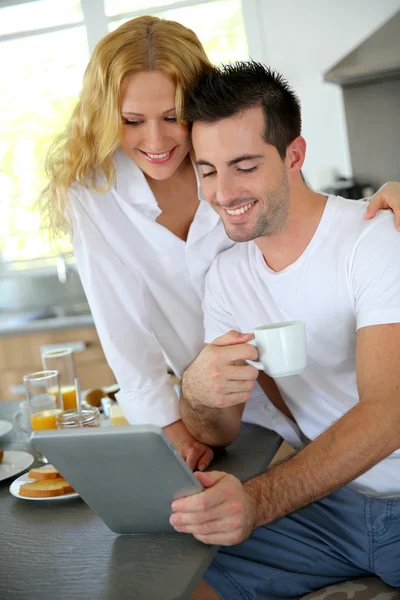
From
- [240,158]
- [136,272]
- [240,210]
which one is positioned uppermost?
[240,158]

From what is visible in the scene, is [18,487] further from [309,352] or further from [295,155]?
[295,155]

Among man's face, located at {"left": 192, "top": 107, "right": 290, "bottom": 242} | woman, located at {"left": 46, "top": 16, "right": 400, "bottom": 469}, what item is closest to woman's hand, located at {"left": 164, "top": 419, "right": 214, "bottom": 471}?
woman, located at {"left": 46, "top": 16, "right": 400, "bottom": 469}

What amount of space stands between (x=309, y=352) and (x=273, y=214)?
0.29 m

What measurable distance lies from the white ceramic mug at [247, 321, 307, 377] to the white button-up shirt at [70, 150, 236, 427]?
489mm

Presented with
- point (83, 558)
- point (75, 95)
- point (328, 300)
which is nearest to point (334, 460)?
point (328, 300)

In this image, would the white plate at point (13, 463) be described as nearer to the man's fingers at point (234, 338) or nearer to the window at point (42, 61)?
the man's fingers at point (234, 338)

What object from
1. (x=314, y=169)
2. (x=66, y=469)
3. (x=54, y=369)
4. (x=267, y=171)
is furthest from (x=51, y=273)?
(x=66, y=469)

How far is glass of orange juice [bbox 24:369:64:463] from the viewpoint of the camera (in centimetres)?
162

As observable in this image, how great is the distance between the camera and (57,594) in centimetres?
100

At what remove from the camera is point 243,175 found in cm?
155

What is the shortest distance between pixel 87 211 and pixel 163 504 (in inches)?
32.5

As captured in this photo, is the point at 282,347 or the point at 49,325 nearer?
the point at 282,347

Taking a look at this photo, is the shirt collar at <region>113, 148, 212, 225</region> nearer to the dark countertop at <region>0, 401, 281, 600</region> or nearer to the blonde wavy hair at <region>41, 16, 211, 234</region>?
the blonde wavy hair at <region>41, 16, 211, 234</region>

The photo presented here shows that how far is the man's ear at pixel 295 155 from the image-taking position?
5.24 ft
